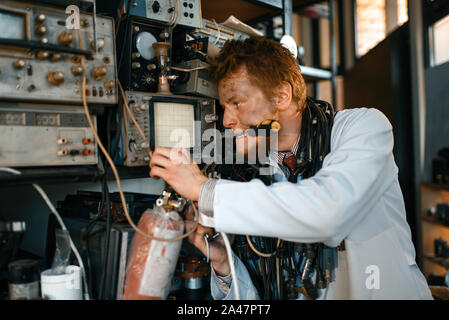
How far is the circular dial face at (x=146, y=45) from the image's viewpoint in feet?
4.65

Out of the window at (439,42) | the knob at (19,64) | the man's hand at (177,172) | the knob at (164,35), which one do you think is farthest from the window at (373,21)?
the knob at (19,64)

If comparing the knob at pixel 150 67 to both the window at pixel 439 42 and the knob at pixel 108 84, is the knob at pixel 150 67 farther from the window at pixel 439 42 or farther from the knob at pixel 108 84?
the window at pixel 439 42

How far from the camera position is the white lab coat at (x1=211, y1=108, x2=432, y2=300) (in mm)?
1086

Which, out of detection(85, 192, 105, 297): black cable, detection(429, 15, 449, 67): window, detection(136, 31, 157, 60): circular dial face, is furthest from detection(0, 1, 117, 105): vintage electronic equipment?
detection(429, 15, 449, 67): window

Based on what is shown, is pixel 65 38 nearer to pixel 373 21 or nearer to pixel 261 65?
pixel 261 65

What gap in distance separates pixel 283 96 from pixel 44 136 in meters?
0.89

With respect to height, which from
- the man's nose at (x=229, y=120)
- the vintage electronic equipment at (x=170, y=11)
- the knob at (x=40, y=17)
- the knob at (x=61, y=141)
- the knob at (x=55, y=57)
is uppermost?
the vintage electronic equipment at (x=170, y=11)

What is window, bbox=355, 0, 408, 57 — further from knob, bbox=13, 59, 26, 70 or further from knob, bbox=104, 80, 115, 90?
knob, bbox=13, 59, 26, 70

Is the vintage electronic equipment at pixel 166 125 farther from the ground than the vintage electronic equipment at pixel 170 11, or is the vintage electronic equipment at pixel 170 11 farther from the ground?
the vintage electronic equipment at pixel 170 11

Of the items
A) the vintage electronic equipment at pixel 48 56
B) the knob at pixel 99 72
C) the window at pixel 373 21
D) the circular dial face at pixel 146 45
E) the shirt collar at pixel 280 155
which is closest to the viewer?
the vintage electronic equipment at pixel 48 56

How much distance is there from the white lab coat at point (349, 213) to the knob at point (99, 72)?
0.48 metres
